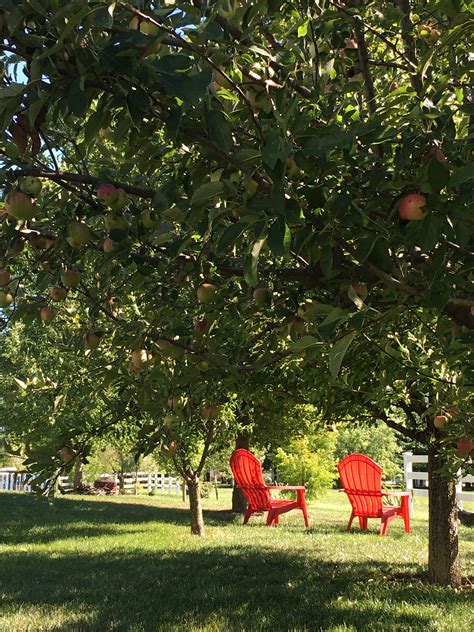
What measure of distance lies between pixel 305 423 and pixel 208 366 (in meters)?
12.8

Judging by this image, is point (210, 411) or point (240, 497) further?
point (240, 497)

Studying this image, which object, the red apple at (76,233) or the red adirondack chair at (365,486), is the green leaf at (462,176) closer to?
the red apple at (76,233)

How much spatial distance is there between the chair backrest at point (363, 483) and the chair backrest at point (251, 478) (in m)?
1.66

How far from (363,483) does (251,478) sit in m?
2.32

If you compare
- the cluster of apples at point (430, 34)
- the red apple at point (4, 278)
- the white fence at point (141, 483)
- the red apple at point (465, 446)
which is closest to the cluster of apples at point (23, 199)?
the red apple at point (4, 278)

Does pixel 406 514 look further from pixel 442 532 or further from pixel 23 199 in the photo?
pixel 23 199

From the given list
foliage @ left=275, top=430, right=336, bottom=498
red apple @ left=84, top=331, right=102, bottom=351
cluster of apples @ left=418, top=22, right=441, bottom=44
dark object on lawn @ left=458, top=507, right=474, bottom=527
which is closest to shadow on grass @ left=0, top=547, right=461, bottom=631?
red apple @ left=84, top=331, right=102, bottom=351

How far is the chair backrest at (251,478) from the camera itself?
12289mm

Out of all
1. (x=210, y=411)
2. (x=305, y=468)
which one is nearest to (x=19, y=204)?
(x=210, y=411)

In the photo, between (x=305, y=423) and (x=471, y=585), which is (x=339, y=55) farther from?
(x=305, y=423)

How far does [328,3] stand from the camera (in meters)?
2.97

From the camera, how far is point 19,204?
200 cm

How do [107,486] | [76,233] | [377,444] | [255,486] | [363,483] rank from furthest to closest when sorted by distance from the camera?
[377,444] → [107,486] → [255,486] → [363,483] → [76,233]

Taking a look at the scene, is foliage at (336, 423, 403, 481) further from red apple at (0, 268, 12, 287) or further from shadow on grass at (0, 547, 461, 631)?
red apple at (0, 268, 12, 287)
